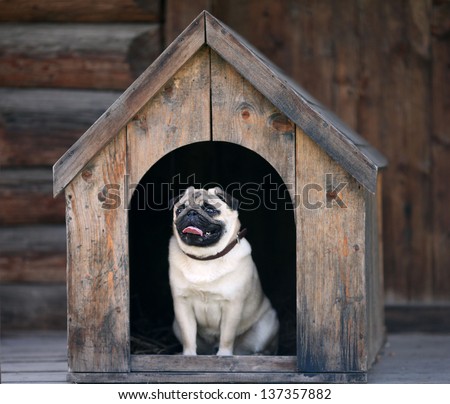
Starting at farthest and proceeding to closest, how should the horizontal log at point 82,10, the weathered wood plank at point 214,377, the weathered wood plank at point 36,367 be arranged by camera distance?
the horizontal log at point 82,10, the weathered wood plank at point 36,367, the weathered wood plank at point 214,377

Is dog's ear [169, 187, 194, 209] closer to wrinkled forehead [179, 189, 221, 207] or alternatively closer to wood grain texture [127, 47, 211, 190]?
wrinkled forehead [179, 189, 221, 207]

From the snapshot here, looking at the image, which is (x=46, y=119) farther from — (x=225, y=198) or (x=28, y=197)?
(x=225, y=198)

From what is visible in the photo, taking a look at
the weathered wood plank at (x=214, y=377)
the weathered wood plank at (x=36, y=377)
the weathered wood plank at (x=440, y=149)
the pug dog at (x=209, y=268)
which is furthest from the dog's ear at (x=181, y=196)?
the weathered wood plank at (x=440, y=149)

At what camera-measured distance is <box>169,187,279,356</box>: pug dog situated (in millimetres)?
4207

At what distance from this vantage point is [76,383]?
4086mm

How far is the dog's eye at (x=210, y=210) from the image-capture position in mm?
4227

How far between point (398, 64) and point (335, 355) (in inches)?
83.5

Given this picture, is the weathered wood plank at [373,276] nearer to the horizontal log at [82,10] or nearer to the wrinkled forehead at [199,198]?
the wrinkled forehead at [199,198]

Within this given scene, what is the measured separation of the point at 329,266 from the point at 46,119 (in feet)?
7.00

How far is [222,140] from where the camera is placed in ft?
13.2

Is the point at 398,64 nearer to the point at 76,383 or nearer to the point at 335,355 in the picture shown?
the point at 335,355

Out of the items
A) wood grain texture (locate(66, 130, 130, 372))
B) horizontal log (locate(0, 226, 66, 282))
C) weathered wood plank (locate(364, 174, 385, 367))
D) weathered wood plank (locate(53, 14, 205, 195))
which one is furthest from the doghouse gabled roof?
horizontal log (locate(0, 226, 66, 282))

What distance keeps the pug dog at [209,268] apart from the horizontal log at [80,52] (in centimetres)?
136

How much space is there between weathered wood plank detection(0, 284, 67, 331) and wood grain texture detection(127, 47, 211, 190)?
1.71m
